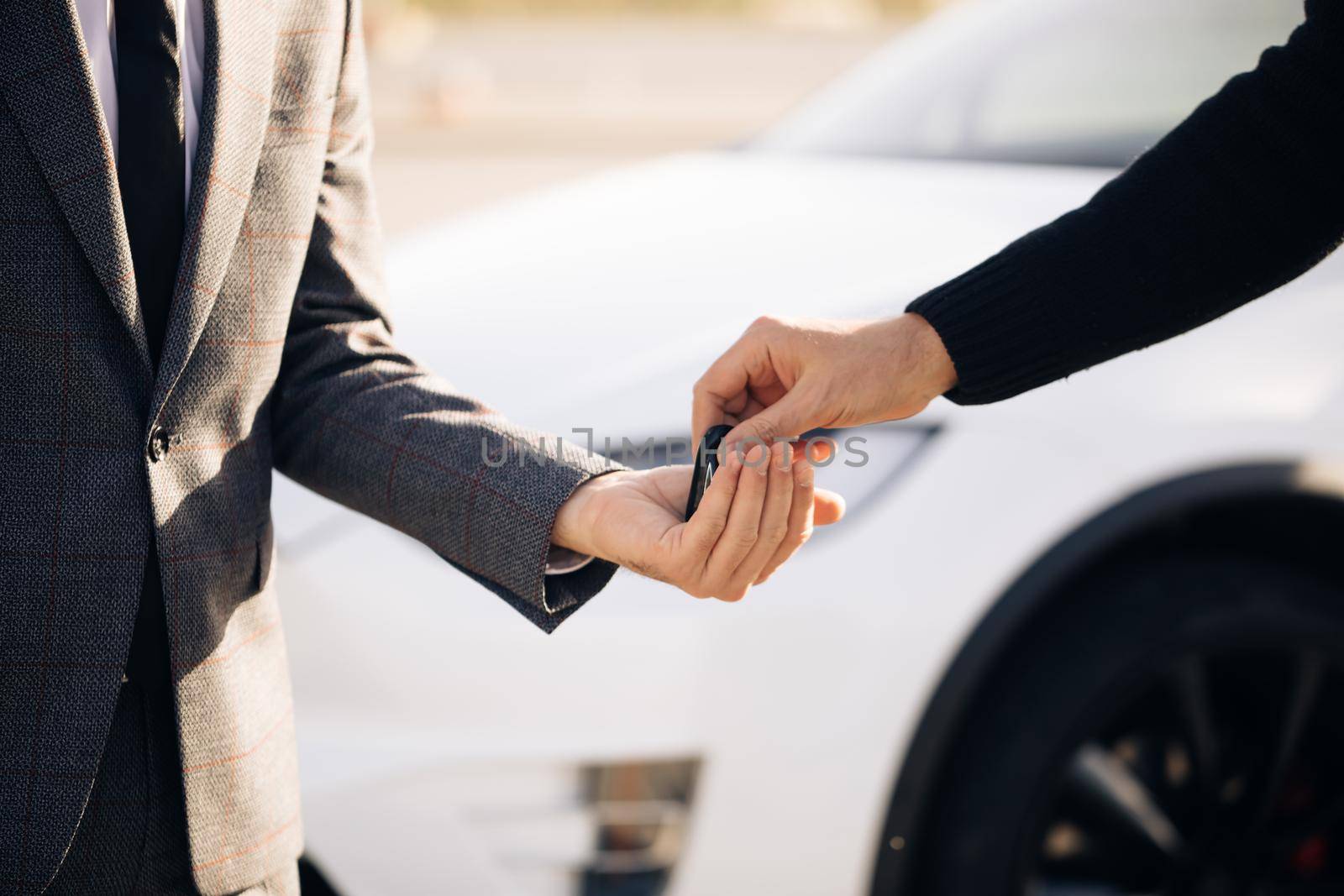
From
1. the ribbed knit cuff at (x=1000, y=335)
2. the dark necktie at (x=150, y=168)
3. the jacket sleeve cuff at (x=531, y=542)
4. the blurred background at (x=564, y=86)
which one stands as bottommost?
the jacket sleeve cuff at (x=531, y=542)

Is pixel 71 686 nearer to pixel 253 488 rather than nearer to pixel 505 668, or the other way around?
pixel 253 488

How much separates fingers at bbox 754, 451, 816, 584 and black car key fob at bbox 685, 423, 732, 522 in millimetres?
79

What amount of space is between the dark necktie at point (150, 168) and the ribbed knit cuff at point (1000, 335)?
0.81 meters

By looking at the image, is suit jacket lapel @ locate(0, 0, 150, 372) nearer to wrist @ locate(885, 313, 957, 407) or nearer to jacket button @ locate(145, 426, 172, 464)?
jacket button @ locate(145, 426, 172, 464)

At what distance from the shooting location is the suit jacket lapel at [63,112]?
1041mm

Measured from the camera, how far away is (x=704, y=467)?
4.25ft

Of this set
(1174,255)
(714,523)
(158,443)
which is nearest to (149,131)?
(158,443)

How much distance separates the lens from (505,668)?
6.12ft

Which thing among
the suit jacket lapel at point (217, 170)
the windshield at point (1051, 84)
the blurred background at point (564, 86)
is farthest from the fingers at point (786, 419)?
the blurred background at point (564, 86)

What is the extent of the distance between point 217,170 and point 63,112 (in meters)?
0.13

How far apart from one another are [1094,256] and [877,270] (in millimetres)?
724

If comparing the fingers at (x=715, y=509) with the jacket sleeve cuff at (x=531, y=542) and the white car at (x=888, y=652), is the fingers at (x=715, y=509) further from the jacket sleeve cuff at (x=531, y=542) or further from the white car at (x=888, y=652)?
the white car at (x=888, y=652)

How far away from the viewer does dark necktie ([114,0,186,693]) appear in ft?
3.65

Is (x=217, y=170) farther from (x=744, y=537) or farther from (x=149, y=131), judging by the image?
(x=744, y=537)
